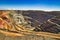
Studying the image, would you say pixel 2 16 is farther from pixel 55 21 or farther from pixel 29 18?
pixel 55 21

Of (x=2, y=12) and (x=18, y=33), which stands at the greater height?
(x=2, y=12)

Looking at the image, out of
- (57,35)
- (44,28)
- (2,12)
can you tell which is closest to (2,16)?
(2,12)

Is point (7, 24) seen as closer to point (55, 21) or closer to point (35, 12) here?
point (35, 12)

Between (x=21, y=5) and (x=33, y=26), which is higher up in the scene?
(x=21, y=5)

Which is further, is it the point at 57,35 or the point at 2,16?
the point at 2,16

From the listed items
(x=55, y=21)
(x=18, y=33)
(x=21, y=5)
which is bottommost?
(x=18, y=33)

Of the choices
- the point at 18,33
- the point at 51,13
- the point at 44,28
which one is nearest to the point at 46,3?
the point at 51,13

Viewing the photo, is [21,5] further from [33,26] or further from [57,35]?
[57,35]

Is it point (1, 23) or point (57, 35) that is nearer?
point (57, 35)
